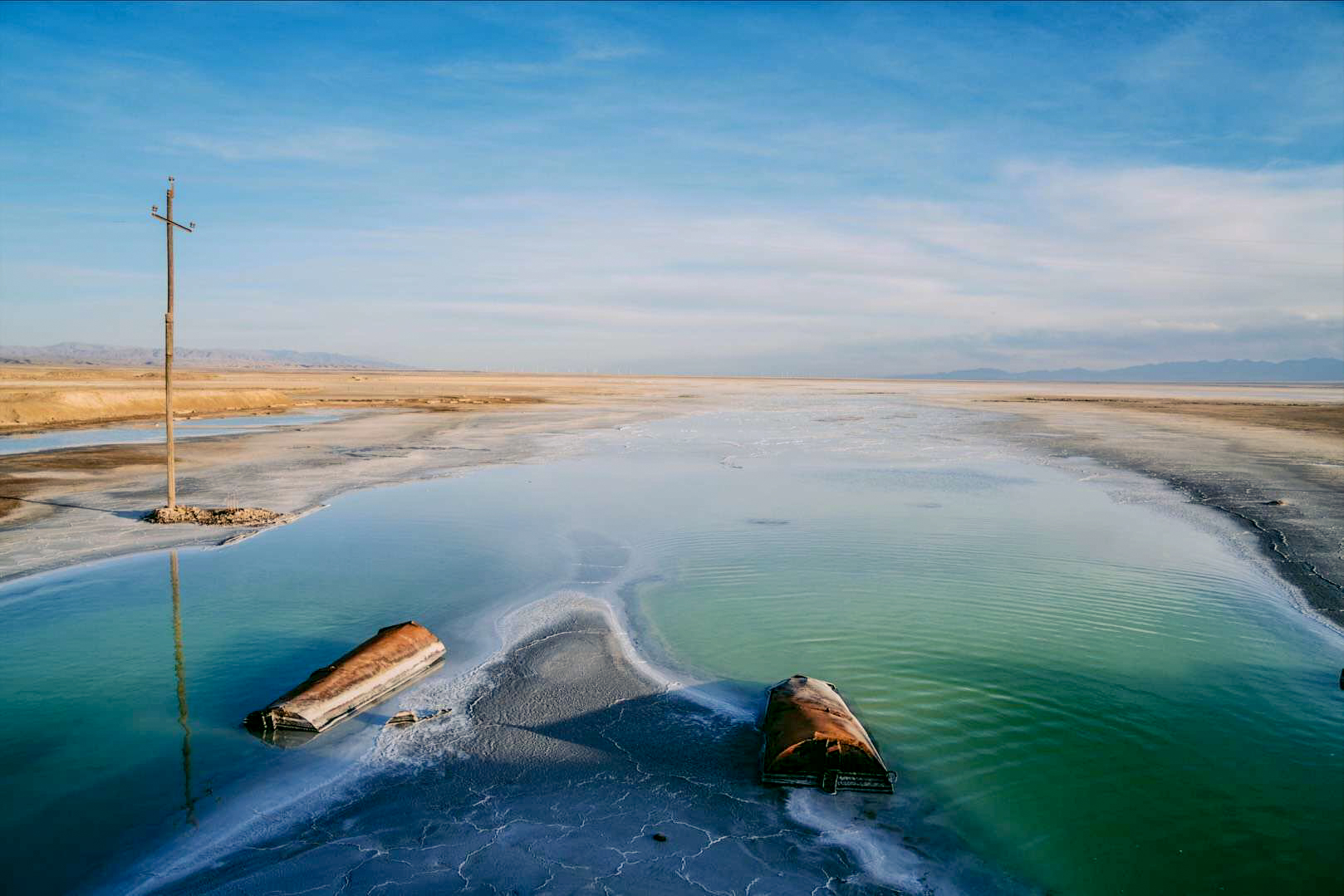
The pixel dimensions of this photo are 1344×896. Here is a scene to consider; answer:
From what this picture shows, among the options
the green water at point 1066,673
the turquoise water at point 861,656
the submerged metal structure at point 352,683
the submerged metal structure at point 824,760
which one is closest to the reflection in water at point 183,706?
the turquoise water at point 861,656

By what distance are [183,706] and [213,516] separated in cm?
946

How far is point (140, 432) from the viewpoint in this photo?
112ft

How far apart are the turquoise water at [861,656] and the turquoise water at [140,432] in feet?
61.1

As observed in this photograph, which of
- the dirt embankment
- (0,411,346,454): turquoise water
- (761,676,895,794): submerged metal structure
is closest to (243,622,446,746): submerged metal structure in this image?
(761,676,895,794): submerged metal structure

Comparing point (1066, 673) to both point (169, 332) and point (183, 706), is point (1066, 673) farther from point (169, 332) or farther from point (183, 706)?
point (169, 332)

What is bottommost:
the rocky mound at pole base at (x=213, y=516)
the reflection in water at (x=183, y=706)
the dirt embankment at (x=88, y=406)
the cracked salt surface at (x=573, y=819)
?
the reflection in water at (x=183, y=706)

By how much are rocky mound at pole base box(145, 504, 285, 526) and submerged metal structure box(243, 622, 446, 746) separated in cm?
899

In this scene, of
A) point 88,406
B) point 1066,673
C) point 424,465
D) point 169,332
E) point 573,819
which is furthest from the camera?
point 88,406

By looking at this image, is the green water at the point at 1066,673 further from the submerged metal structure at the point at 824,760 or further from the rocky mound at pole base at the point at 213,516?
the rocky mound at pole base at the point at 213,516

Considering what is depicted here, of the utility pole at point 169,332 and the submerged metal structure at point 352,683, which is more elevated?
the utility pole at point 169,332

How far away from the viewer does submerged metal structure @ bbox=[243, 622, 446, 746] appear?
7.25m

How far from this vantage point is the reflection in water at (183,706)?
6094mm

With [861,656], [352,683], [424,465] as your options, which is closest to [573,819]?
[352,683]

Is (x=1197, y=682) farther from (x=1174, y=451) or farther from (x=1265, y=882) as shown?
(x=1174, y=451)
